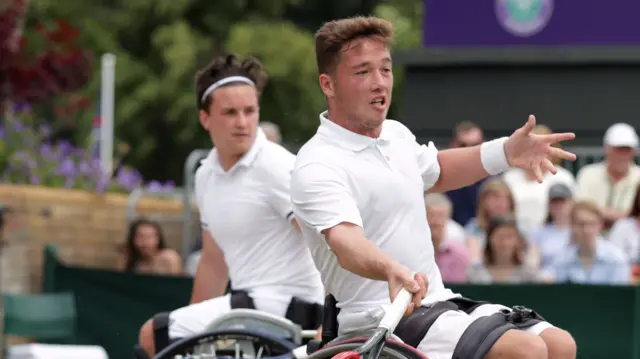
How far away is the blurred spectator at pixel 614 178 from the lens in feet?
38.4

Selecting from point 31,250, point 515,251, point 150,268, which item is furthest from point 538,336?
point 31,250

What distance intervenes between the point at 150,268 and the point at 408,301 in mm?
7092

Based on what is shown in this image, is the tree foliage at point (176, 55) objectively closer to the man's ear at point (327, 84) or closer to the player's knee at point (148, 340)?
the player's knee at point (148, 340)

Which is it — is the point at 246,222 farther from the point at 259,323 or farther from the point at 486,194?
the point at 486,194

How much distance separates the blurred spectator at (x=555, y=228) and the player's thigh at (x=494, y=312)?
5.27 m

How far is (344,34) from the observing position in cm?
602

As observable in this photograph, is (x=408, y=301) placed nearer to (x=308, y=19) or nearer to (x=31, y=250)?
(x=31, y=250)

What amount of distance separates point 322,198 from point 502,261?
17.1 ft

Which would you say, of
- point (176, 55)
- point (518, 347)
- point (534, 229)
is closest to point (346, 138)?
point (518, 347)

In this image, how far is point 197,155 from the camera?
12.5 meters

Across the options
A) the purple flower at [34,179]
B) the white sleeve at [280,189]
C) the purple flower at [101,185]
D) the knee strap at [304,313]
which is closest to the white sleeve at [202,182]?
the white sleeve at [280,189]

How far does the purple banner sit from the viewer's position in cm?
1468

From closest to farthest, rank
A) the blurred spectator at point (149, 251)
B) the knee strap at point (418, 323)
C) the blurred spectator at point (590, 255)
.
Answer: the knee strap at point (418, 323), the blurred spectator at point (590, 255), the blurred spectator at point (149, 251)

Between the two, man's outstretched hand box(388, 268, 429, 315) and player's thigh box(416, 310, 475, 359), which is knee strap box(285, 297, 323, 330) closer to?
player's thigh box(416, 310, 475, 359)
